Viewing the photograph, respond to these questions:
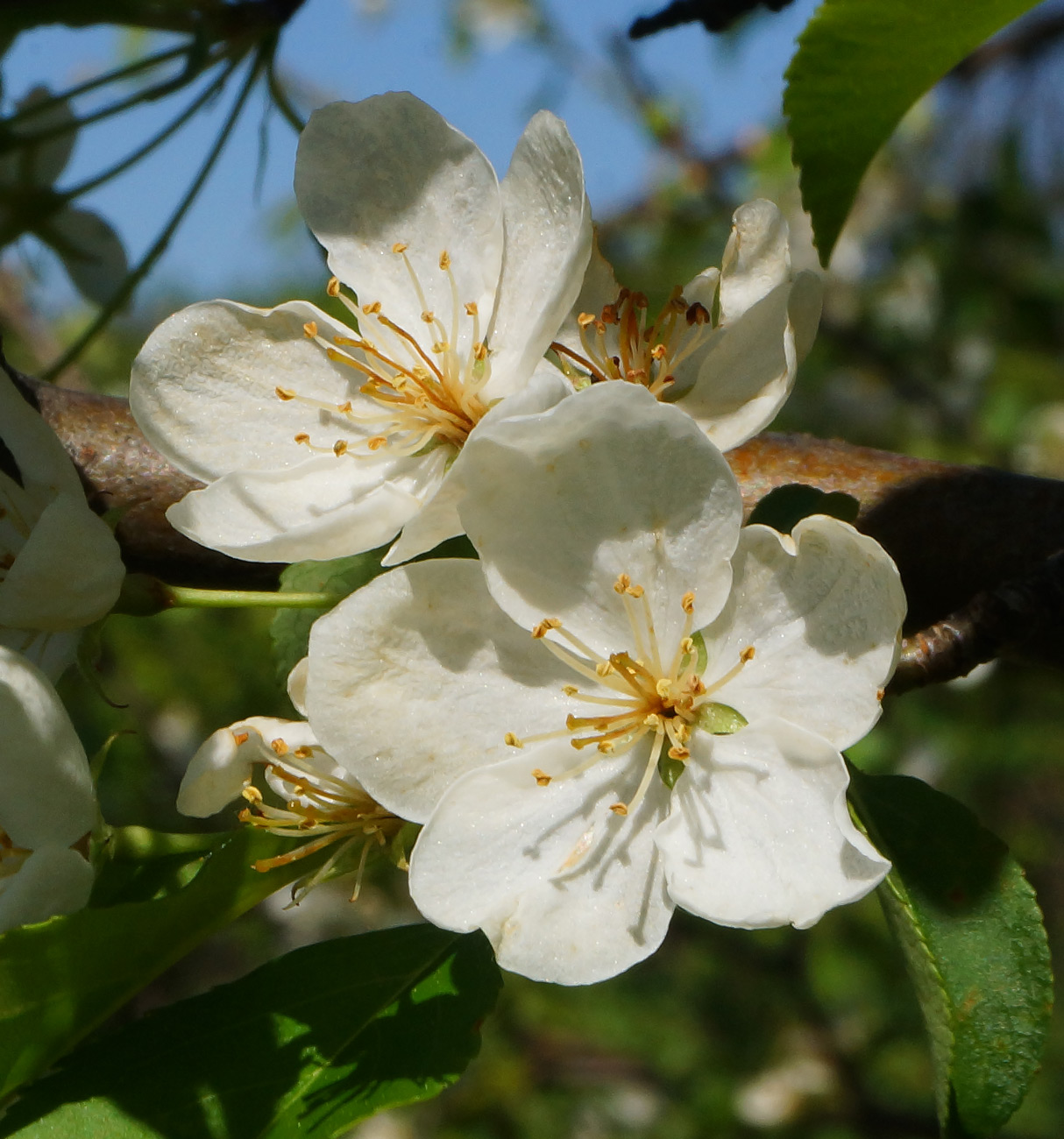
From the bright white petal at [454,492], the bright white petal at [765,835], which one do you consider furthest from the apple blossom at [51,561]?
the bright white petal at [765,835]

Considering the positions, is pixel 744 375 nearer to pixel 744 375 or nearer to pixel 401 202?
pixel 744 375

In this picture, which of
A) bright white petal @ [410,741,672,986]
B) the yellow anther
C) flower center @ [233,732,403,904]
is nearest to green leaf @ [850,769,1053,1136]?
bright white petal @ [410,741,672,986]

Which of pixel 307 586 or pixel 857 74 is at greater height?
pixel 857 74

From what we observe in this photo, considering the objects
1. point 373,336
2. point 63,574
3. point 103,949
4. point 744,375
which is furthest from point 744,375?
point 103,949

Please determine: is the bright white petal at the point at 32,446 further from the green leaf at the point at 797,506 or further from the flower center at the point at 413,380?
the green leaf at the point at 797,506

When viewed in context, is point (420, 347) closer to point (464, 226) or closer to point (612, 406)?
point (464, 226)

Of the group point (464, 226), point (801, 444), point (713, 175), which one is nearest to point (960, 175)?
point (713, 175)

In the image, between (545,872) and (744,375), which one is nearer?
(545,872)
